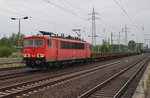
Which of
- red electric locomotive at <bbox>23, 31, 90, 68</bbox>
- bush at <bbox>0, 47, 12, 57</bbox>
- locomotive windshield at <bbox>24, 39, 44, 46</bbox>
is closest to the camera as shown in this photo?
red electric locomotive at <bbox>23, 31, 90, 68</bbox>

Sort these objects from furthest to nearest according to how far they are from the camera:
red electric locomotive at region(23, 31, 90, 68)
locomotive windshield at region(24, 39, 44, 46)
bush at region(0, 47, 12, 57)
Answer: bush at region(0, 47, 12, 57) < locomotive windshield at region(24, 39, 44, 46) < red electric locomotive at region(23, 31, 90, 68)

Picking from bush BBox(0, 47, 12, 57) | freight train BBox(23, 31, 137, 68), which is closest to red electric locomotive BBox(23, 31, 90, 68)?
freight train BBox(23, 31, 137, 68)

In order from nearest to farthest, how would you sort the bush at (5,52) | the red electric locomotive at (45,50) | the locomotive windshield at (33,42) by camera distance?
1. the red electric locomotive at (45,50)
2. the locomotive windshield at (33,42)
3. the bush at (5,52)

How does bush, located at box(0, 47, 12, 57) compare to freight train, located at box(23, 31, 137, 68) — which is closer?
freight train, located at box(23, 31, 137, 68)

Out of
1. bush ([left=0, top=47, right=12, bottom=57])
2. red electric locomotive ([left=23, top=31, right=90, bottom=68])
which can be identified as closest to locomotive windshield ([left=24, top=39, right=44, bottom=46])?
red electric locomotive ([left=23, top=31, right=90, bottom=68])

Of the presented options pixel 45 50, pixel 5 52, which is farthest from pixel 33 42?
pixel 5 52

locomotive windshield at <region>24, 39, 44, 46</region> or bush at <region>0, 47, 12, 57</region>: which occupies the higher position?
locomotive windshield at <region>24, 39, 44, 46</region>

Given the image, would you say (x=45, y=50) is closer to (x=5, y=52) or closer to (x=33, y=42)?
(x=33, y=42)

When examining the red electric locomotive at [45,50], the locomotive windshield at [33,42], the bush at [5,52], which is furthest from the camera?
the bush at [5,52]

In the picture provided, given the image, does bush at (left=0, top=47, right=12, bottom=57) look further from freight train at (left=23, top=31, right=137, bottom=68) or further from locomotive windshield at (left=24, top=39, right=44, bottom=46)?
locomotive windshield at (left=24, top=39, right=44, bottom=46)

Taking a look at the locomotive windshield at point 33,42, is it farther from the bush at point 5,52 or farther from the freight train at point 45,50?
the bush at point 5,52

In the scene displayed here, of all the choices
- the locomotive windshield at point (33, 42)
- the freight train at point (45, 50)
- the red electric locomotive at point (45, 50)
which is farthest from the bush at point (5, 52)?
the locomotive windshield at point (33, 42)

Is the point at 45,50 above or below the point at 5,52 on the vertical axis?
below

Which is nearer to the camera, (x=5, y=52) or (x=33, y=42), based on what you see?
(x=33, y=42)
